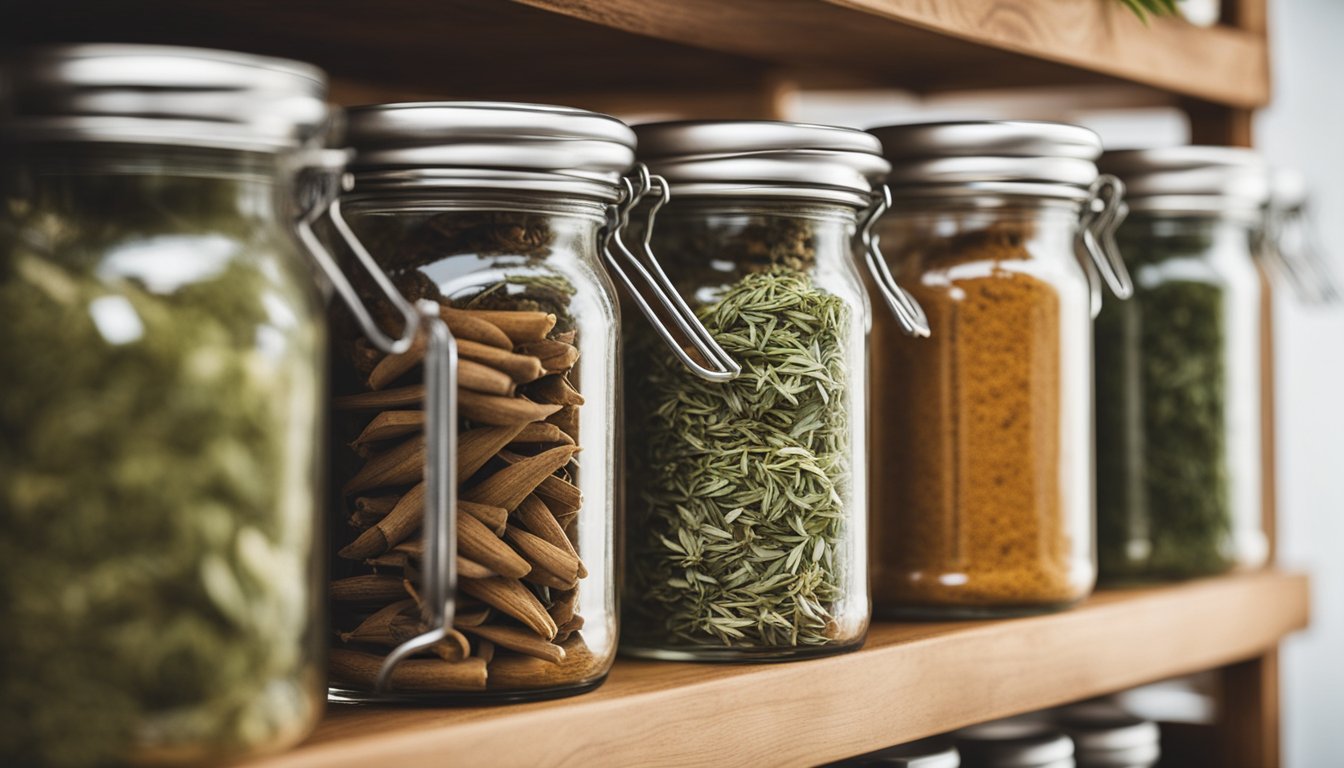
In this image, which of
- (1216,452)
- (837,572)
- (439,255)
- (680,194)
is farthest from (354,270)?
(1216,452)

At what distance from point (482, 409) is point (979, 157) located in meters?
0.36

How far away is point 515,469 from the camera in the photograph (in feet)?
2.06

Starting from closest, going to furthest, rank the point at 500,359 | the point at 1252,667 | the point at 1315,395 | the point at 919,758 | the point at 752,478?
the point at 500,359, the point at 752,478, the point at 919,758, the point at 1252,667, the point at 1315,395

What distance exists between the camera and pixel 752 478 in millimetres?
716

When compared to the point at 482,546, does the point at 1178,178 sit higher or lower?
higher

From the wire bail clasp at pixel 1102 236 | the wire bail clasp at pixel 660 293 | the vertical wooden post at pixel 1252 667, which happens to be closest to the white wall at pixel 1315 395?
the vertical wooden post at pixel 1252 667

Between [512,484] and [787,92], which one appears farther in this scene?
[787,92]

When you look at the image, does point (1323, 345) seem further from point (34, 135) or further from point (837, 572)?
point (34, 135)

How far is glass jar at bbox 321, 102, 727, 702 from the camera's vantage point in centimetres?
62

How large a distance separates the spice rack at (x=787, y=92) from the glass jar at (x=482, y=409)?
0.09 feet

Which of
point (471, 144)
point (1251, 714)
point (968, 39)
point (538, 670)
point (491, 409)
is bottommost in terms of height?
point (1251, 714)

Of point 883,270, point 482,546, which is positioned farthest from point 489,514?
point 883,270

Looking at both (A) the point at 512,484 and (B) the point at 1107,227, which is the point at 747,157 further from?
(B) the point at 1107,227

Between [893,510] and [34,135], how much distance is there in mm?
523
